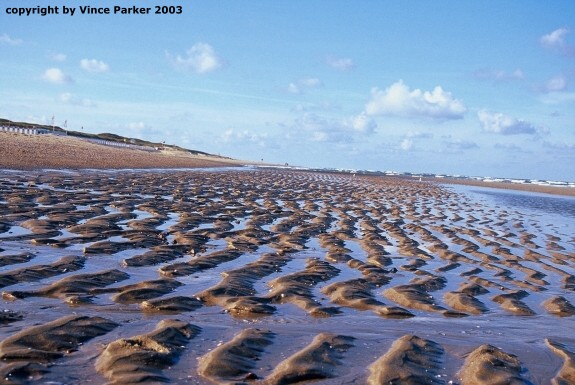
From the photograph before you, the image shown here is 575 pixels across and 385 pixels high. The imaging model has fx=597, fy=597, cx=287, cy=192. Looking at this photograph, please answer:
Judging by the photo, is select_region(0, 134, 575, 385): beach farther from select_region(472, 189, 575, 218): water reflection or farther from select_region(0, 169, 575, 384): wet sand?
select_region(472, 189, 575, 218): water reflection

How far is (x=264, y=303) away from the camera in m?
7.19

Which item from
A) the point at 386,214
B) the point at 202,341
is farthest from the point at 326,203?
the point at 202,341

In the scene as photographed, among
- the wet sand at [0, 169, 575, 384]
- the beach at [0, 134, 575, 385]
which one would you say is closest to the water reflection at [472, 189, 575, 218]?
the beach at [0, 134, 575, 385]

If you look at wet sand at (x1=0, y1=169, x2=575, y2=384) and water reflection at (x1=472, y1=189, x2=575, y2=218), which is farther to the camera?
water reflection at (x1=472, y1=189, x2=575, y2=218)

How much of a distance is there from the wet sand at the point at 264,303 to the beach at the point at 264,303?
0.08 ft

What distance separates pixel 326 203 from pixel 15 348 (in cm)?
1976

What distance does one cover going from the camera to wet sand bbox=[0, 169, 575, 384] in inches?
195

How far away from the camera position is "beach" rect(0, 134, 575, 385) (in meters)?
4.95

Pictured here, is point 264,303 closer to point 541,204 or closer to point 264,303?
point 264,303

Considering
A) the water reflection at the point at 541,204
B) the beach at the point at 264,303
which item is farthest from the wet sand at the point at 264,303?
the water reflection at the point at 541,204

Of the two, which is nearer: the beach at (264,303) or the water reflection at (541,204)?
the beach at (264,303)

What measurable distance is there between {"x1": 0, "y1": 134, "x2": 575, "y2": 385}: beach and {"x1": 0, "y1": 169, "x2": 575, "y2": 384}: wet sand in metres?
0.02

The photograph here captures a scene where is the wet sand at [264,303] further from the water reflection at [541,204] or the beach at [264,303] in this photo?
the water reflection at [541,204]

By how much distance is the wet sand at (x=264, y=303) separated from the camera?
4949mm
